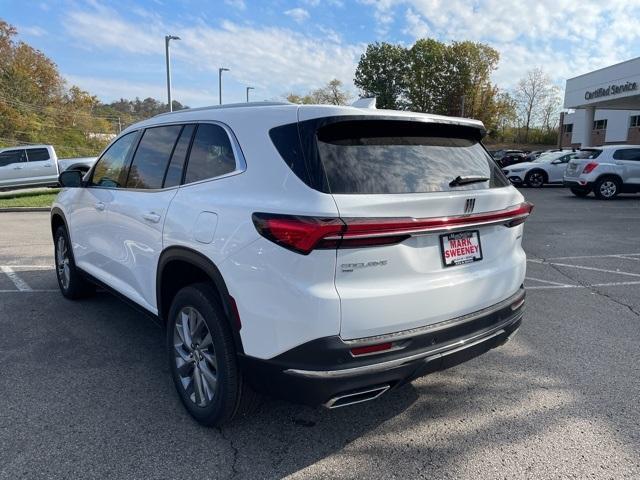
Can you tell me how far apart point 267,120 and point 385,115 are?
63cm

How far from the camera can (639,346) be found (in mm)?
4145

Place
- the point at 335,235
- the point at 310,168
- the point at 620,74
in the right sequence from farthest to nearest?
the point at 620,74 < the point at 310,168 < the point at 335,235

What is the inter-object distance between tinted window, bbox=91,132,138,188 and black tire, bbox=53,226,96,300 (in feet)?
3.16

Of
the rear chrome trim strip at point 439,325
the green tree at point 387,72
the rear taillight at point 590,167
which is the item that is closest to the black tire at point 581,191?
the rear taillight at point 590,167

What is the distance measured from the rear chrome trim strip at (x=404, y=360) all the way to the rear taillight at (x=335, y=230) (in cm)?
56

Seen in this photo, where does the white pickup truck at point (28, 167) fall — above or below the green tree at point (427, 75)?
below

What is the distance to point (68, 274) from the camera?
5230 millimetres

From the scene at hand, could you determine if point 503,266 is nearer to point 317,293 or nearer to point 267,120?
point 317,293

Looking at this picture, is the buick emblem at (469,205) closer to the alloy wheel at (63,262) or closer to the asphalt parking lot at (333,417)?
the asphalt parking lot at (333,417)

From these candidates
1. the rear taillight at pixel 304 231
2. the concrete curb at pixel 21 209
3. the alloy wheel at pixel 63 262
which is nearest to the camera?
the rear taillight at pixel 304 231

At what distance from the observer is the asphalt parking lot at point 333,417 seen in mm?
2590

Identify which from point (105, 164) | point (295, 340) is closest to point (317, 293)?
point (295, 340)

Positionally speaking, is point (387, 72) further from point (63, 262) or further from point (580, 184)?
point (63, 262)

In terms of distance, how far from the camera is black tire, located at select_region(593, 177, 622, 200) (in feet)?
54.0
